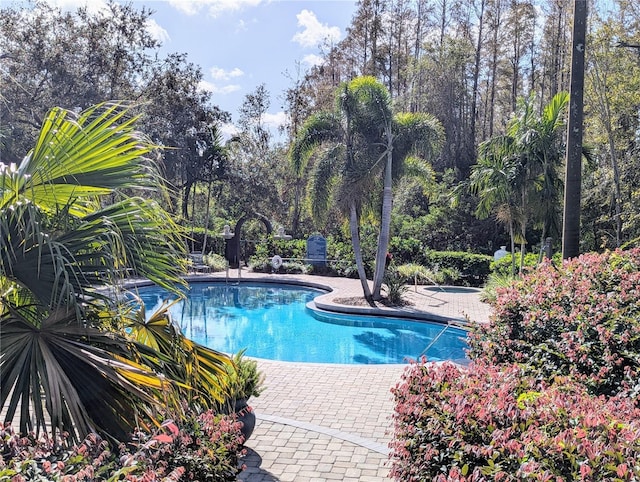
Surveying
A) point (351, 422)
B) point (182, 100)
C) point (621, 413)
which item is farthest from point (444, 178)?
point (621, 413)

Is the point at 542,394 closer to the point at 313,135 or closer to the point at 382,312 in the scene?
the point at 382,312

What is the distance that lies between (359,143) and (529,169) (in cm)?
421

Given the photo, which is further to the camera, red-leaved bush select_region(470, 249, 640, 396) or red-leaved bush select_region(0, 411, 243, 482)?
red-leaved bush select_region(470, 249, 640, 396)

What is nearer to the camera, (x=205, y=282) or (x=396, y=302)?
(x=396, y=302)

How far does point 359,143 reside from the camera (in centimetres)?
1318

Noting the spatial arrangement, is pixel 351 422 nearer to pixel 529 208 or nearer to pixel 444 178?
pixel 529 208

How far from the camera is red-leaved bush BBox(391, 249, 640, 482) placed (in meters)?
2.33

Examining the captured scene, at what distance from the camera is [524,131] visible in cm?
1336

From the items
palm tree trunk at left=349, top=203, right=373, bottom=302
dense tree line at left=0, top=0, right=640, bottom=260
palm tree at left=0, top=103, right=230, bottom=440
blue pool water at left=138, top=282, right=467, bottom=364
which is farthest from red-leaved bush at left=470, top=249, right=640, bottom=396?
palm tree trunk at left=349, top=203, right=373, bottom=302

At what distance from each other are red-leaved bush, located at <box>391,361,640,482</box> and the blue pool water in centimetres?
554

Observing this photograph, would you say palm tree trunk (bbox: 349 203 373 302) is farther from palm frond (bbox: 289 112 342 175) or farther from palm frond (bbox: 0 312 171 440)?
palm frond (bbox: 0 312 171 440)

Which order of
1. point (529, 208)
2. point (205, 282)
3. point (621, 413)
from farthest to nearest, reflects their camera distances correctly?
point (205, 282) < point (529, 208) < point (621, 413)

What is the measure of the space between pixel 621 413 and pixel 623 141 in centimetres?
1467

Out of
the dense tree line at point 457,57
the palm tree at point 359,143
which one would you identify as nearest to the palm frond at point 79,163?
the palm tree at point 359,143
